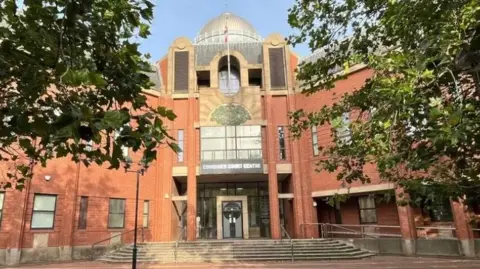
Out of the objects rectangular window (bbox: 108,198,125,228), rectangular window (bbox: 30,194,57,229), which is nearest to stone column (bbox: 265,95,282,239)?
rectangular window (bbox: 108,198,125,228)

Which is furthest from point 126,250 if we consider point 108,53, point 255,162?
point 108,53

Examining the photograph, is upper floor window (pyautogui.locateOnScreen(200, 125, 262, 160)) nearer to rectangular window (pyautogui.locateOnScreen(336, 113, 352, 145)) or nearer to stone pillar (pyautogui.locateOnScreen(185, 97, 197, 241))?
stone pillar (pyautogui.locateOnScreen(185, 97, 197, 241))

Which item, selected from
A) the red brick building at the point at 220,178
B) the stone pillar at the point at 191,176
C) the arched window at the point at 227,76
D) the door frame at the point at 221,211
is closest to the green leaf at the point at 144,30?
the red brick building at the point at 220,178

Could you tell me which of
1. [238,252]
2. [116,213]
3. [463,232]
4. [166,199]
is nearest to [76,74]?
[238,252]

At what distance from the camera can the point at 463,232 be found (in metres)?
16.3

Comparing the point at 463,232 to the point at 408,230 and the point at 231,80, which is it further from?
the point at 231,80

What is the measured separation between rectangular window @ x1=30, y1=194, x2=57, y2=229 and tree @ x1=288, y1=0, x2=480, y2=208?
14254 millimetres

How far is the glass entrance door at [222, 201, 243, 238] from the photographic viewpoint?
22.9 meters

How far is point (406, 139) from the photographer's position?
239 inches

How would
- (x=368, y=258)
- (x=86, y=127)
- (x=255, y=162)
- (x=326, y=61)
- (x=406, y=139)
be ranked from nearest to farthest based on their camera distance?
(x=86, y=127), (x=406, y=139), (x=326, y=61), (x=368, y=258), (x=255, y=162)

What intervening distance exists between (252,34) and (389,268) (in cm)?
2409

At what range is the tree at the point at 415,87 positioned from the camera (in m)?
3.63

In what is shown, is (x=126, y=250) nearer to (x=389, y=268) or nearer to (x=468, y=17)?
(x=389, y=268)

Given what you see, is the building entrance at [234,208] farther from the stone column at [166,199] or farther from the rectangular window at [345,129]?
the rectangular window at [345,129]
